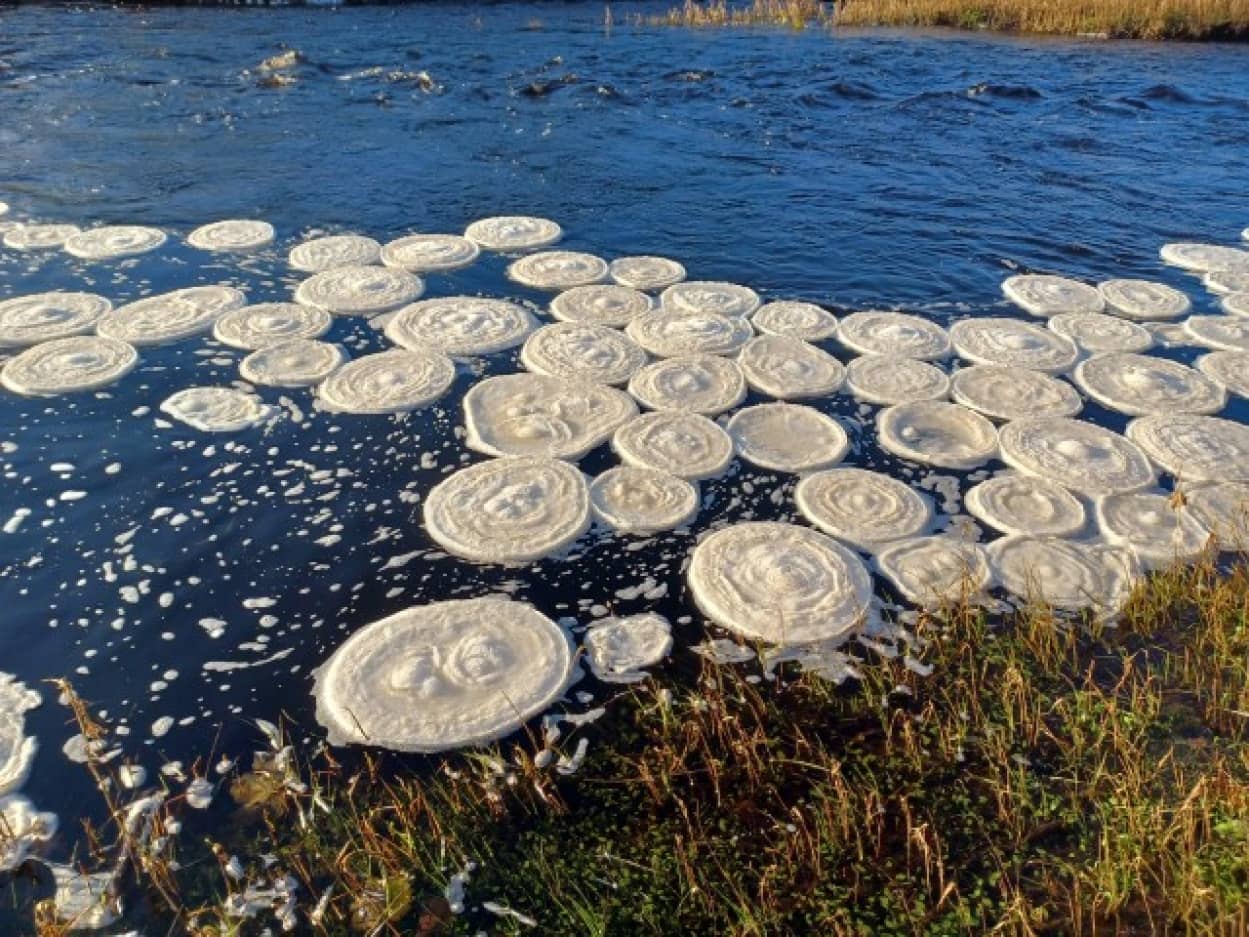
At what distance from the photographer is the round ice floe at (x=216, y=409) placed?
538 cm

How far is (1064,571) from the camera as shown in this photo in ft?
14.1

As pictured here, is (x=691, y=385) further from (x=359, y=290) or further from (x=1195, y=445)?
(x=1195, y=445)

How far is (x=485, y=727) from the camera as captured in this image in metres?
3.49

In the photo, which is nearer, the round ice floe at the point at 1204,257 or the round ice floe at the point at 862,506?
the round ice floe at the point at 862,506

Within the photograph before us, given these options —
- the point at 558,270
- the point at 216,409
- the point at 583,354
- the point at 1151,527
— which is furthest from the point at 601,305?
the point at 1151,527

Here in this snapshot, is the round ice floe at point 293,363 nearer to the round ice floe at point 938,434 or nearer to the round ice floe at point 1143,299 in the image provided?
the round ice floe at point 938,434

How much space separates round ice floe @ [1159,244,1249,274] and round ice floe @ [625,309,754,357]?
4150 mm

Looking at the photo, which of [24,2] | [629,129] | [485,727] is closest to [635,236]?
[629,129]

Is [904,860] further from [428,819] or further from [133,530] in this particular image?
[133,530]

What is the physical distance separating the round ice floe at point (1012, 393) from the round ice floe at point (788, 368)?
2.56 ft

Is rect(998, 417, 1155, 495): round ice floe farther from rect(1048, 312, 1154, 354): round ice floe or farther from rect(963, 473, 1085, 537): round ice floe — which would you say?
rect(1048, 312, 1154, 354): round ice floe

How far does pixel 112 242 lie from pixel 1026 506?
23.9 ft

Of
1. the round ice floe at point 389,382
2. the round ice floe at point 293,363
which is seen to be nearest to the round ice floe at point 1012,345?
the round ice floe at point 389,382

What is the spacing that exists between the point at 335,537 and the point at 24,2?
18820mm
